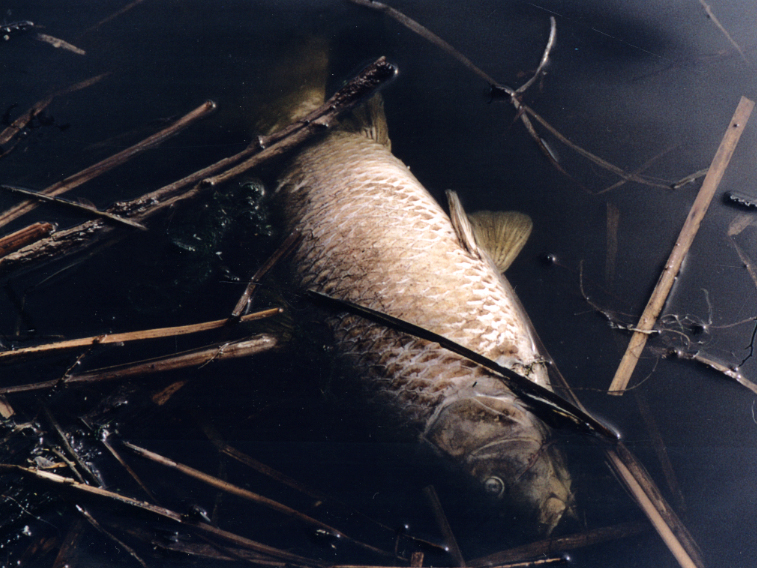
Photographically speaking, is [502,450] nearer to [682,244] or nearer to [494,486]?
[494,486]

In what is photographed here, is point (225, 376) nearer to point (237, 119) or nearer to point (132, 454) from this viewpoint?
point (132, 454)

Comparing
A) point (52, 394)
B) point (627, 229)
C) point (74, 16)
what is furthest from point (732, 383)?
point (74, 16)

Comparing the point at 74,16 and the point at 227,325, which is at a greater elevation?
the point at 74,16

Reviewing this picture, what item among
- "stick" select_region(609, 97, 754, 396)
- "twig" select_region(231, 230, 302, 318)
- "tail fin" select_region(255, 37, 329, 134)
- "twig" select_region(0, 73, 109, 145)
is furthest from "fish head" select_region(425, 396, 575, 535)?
"twig" select_region(0, 73, 109, 145)

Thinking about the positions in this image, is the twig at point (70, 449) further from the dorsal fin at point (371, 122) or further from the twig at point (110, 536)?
the dorsal fin at point (371, 122)

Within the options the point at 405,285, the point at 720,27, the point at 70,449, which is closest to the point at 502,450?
the point at 405,285

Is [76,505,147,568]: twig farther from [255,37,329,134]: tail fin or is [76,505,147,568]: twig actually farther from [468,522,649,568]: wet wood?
[255,37,329,134]: tail fin

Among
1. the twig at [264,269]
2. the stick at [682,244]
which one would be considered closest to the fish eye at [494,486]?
the stick at [682,244]
